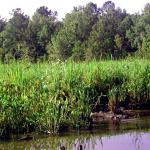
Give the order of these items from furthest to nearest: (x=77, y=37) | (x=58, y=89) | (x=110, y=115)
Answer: (x=77, y=37)
(x=110, y=115)
(x=58, y=89)

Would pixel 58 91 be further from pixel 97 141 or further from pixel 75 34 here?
pixel 75 34

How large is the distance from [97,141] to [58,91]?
154 centimetres

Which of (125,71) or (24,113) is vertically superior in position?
(125,71)

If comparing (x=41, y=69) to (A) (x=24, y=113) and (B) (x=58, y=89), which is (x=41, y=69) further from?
(A) (x=24, y=113)

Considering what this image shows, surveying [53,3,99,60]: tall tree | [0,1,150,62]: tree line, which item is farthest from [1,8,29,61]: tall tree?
[53,3,99,60]: tall tree

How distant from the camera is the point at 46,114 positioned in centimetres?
805

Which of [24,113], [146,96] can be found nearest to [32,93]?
[24,113]

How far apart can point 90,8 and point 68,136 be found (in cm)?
5851

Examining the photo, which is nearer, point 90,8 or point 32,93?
point 32,93

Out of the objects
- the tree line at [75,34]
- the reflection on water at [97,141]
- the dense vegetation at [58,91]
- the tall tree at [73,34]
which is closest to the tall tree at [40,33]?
the tree line at [75,34]

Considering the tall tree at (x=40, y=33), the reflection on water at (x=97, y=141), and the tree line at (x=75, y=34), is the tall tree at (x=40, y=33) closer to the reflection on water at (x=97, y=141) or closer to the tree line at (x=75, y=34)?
the tree line at (x=75, y=34)

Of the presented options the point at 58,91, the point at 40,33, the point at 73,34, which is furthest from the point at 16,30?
the point at 58,91

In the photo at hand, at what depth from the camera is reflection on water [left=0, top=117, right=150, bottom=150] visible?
739 cm

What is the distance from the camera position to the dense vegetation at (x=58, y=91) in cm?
809
